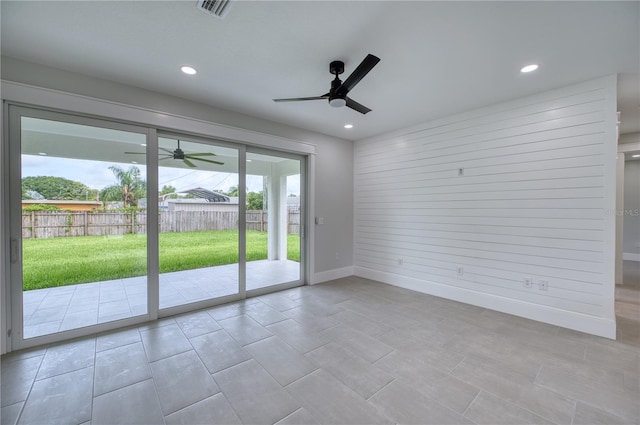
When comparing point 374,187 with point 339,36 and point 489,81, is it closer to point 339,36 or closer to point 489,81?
point 489,81

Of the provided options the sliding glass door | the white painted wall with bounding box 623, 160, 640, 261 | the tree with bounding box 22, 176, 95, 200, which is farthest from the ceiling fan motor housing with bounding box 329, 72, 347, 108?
the white painted wall with bounding box 623, 160, 640, 261

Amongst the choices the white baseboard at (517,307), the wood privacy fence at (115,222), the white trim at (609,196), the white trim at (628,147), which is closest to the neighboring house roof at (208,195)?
the wood privacy fence at (115,222)

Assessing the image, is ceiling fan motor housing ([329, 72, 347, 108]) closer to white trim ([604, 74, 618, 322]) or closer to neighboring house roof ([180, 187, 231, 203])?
neighboring house roof ([180, 187, 231, 203])

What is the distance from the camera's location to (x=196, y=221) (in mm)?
3799

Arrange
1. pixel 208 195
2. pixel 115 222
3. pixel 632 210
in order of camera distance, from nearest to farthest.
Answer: pixel 115 222
pixel 208 195
pixel 632 210

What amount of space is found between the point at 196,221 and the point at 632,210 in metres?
10.2

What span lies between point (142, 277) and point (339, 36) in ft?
11.7

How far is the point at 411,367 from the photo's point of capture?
2326 mm

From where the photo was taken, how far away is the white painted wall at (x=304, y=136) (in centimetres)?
269

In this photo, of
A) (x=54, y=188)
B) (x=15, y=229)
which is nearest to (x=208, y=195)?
(x=54, y=188)

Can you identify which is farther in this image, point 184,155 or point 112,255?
point 184,155

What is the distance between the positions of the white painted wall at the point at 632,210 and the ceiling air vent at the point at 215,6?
9452 mm

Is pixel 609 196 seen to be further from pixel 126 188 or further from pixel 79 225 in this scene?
pixel 79 225

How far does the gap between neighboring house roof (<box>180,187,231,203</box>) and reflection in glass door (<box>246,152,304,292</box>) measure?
0.40 metres
